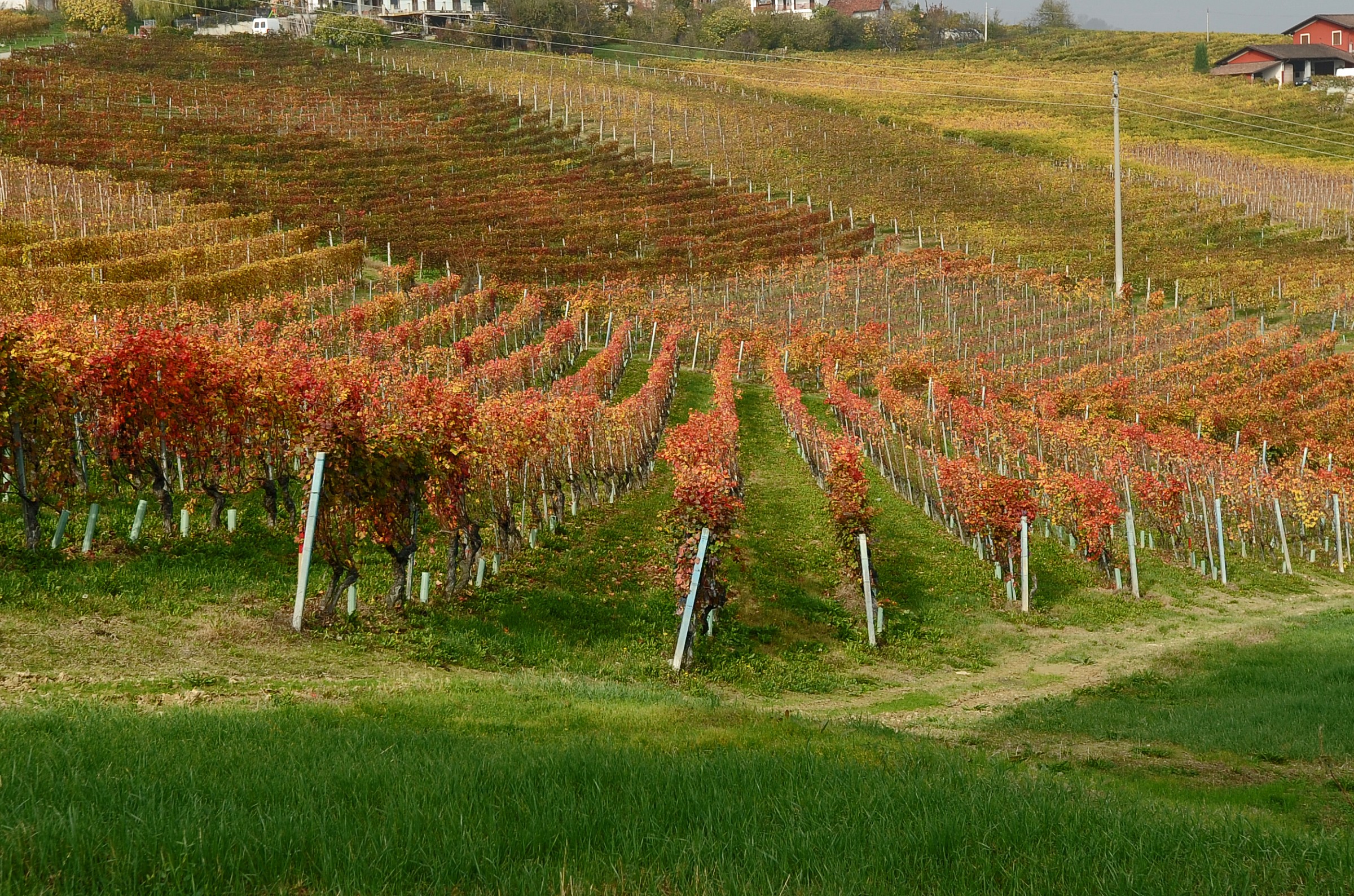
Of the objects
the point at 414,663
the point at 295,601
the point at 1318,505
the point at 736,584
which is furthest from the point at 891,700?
the point at 1318,505

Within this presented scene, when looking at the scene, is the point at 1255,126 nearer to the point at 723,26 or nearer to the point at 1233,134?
the point at 1233,134

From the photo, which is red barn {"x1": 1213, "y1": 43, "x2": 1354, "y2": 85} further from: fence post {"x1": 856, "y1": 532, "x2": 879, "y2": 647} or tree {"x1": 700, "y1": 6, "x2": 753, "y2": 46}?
fence post {"x1": 856, "y1": 532, "x2": 879, "y2": 647}

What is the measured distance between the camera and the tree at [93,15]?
94.8m

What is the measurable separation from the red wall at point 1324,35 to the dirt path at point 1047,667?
108 metres

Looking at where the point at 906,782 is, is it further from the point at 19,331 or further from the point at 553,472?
the point at 553,472

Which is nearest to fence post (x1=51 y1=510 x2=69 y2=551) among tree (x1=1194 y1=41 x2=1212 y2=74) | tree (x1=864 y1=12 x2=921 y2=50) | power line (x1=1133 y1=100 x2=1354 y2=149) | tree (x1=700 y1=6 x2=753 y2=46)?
power line (x1=1133 y1=100 x2=1354 y2=149)

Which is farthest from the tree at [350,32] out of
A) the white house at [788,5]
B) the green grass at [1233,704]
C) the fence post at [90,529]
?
the green grass at [1233,704]

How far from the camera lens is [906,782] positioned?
6496mm

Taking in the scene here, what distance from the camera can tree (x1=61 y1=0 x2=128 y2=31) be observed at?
94750mm

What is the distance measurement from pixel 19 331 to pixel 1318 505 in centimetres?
2669

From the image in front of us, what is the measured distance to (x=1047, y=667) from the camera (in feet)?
53.7

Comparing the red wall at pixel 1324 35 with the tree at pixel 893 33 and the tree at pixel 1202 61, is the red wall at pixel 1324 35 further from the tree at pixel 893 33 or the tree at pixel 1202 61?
the tree at pixel 893 33

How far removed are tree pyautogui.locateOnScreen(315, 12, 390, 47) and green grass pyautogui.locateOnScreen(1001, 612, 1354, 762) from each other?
318ft

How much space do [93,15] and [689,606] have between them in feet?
335
